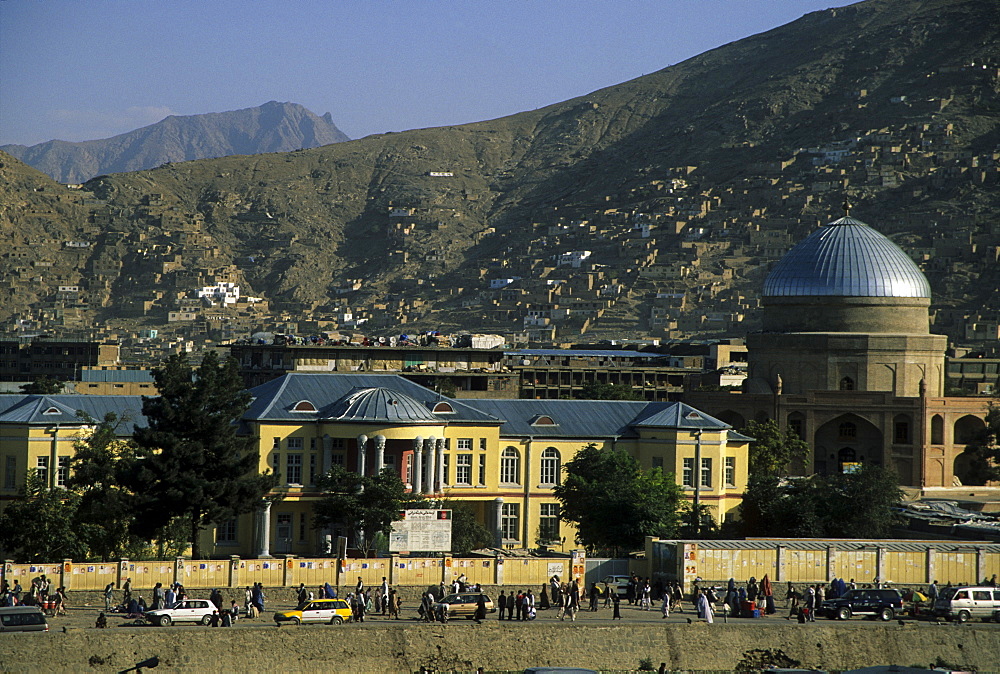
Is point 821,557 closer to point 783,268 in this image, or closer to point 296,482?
point 296,482

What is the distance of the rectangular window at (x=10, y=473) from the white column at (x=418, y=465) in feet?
50.9

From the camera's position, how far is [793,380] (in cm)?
10081

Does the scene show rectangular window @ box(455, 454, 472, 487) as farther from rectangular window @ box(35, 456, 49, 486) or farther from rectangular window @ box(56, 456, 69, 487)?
rectangular window @ box(35, 456, 49, 486)

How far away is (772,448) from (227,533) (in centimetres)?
3374

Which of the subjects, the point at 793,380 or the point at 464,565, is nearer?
the point at 464,565

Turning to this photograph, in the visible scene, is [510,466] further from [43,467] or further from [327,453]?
[43,467]

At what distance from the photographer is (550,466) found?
75.1m

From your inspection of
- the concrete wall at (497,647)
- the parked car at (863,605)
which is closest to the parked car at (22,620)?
the concrete wall at (497,647)

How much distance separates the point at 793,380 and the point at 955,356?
58937 millimetres

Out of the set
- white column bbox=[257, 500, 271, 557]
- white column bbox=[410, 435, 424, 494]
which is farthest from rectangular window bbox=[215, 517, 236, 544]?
white column bbox=[410, 435, 424, 494]

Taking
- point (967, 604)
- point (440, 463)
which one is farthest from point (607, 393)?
point (967, 604)

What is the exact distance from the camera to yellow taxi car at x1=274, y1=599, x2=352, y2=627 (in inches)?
1870

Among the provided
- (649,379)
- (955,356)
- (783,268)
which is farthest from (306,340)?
(955,356)

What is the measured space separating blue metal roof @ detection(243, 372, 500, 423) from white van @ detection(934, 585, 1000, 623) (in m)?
25.0
